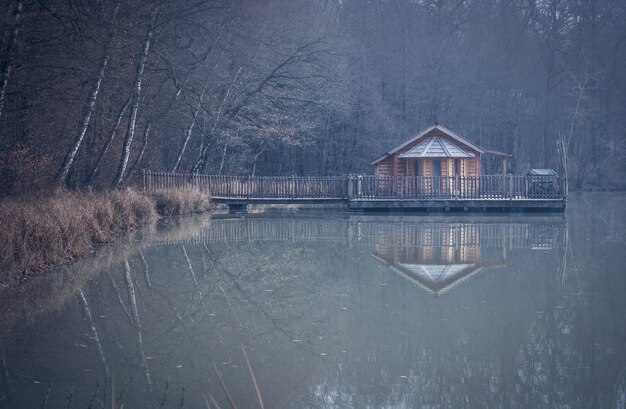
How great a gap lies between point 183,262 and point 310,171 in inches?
1572

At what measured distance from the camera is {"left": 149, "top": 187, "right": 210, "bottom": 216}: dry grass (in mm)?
28953

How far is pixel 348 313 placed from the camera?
9.60 meters

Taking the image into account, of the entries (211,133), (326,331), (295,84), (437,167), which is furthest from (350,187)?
(326,331)

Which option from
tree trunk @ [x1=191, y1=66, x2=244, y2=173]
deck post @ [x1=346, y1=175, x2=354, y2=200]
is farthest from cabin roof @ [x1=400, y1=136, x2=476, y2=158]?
tree trunk @ [x1=191, y1=66, x2=244, y2=173]

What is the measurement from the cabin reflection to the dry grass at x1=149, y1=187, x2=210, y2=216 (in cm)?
993

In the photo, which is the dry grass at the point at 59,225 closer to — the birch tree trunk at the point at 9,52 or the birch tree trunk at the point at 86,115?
the birch tree trunk at the point at 86,115

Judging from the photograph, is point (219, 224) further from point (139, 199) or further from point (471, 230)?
point (471, 230)

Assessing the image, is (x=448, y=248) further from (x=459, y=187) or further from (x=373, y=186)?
(x=373, y=186)

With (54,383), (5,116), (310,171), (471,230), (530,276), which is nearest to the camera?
(54,383)

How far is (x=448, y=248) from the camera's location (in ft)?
57.1

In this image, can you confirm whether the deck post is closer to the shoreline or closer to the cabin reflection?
the cabin reflection

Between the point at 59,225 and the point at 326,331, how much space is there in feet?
26.7

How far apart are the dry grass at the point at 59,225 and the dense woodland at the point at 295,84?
79.7 inches

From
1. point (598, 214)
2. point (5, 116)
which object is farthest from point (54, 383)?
point (598, 214)
